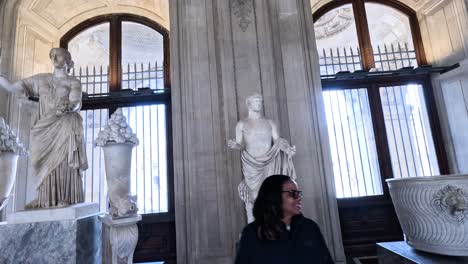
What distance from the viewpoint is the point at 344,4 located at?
24.7 ft

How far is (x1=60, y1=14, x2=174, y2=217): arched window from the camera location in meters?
6.43

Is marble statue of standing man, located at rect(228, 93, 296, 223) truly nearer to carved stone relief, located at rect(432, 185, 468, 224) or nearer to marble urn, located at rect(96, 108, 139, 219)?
marble urn, located at rect(96, 108, 139, 219)

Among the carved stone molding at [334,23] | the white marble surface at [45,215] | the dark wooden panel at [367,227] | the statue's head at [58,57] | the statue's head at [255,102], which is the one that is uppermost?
the carved stone molding at [334,23]

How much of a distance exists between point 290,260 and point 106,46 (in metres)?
7.35

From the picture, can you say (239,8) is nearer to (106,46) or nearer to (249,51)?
(249,51)

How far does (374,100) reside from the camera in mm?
6746

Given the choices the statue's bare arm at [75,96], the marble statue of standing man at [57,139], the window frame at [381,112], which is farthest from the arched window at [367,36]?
the marble statue of standing man at [57,139]

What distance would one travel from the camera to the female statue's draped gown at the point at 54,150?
341 cm

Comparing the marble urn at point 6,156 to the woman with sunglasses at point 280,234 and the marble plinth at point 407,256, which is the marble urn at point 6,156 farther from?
the marble plinth at point 407,256

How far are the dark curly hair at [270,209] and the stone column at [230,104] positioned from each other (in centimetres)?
346

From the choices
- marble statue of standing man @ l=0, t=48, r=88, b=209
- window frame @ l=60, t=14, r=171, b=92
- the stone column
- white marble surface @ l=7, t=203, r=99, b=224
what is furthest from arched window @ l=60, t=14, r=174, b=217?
white marble surface @ l=7, t=203, r=99, b=224

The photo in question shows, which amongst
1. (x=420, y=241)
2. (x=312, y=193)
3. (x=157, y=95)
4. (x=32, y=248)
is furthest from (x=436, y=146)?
(x=32, y=248)

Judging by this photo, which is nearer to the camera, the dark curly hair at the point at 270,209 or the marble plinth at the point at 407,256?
the dark curly hair at the point at 270,209

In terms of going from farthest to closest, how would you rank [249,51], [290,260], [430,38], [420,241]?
[430,38]
[249,51]
[420,241]
[290,260]
